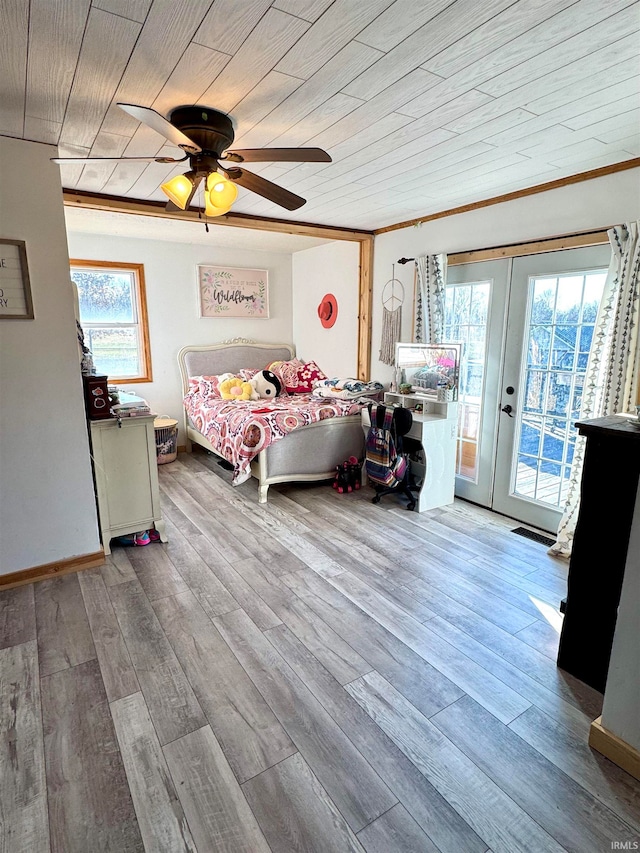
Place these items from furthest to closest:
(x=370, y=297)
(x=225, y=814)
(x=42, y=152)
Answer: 1. (x=370, y=297)
2. (x=42, y=152)
3. (x=225, y=814)

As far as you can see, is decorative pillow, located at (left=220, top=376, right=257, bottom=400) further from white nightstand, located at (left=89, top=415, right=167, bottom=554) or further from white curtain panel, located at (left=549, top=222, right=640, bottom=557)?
white curtain panel, located at (left=549, top=222, right=640, bottom=557)

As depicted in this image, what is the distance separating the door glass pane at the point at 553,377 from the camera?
3078 millimetres

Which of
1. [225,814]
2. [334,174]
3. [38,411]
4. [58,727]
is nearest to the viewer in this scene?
[225,814]

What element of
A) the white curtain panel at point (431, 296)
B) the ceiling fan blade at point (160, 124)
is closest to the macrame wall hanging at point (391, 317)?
the white curtain panel at point (431, 296)

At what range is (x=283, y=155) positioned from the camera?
79.6 inches

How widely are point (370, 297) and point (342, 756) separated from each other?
4106 millimetres

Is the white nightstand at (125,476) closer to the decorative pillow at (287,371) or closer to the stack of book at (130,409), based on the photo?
the stack of book at (130,409)

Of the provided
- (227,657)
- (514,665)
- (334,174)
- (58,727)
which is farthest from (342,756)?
(334,174)

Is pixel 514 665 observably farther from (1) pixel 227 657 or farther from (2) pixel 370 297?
(2) pixel 370 297

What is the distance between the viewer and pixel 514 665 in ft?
6.80

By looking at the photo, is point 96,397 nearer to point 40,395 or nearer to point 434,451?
point 40,395

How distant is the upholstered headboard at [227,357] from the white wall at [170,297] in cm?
10

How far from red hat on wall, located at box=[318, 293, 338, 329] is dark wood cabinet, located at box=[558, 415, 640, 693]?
12.8 ft

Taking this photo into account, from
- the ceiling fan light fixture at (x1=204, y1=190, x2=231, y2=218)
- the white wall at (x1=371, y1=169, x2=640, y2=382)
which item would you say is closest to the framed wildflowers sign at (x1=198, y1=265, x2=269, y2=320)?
the white wall at (x1=371, y1=169, x2=640, y2=382)
